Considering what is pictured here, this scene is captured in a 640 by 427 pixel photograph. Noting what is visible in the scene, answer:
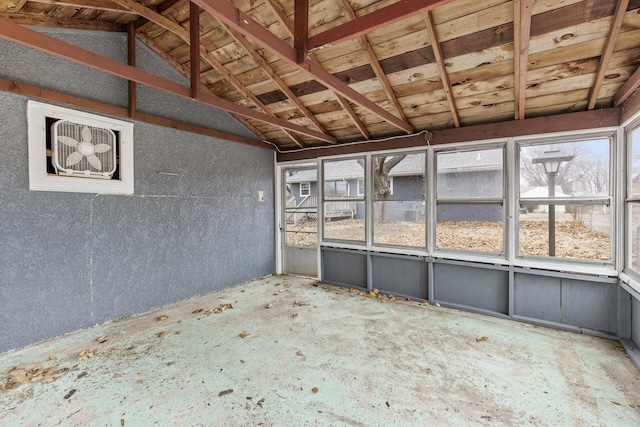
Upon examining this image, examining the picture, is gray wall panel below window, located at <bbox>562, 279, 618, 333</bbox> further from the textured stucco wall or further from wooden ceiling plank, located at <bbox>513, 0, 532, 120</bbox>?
the textured stucco wall

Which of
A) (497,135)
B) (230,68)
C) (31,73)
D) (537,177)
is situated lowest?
(537,177)

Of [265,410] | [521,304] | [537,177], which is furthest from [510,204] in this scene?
[265,410]

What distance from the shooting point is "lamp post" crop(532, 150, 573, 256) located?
11.0 ft

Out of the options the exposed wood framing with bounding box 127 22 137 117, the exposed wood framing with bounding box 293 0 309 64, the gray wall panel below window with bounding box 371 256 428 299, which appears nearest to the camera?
the exposed wood framing with bounding box 293 0 309 64

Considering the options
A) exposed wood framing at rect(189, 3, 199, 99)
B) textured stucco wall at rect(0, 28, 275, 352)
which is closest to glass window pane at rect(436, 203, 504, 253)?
textured stucco wall at rect(0, 28, 275, 352)

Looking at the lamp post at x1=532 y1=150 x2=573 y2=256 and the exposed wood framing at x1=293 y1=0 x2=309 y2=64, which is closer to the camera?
the exposed wood framing at x1=293 y1=0 x2=309 y2=64

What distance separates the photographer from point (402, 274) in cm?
439

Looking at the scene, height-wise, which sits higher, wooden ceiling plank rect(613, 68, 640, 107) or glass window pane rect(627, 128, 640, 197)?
wooden ceiling plank rect(613, 68, 640, 107)

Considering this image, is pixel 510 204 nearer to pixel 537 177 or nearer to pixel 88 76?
pixel 537 177

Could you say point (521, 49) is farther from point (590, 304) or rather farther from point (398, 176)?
point (590, 304)

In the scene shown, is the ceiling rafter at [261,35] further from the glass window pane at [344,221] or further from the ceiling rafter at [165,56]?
the glass window pane at [344,221]

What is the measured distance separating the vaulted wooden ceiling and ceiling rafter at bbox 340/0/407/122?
0.04 ft

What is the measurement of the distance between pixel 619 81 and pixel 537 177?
44.6 inches

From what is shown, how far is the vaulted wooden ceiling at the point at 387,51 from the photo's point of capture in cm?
218
